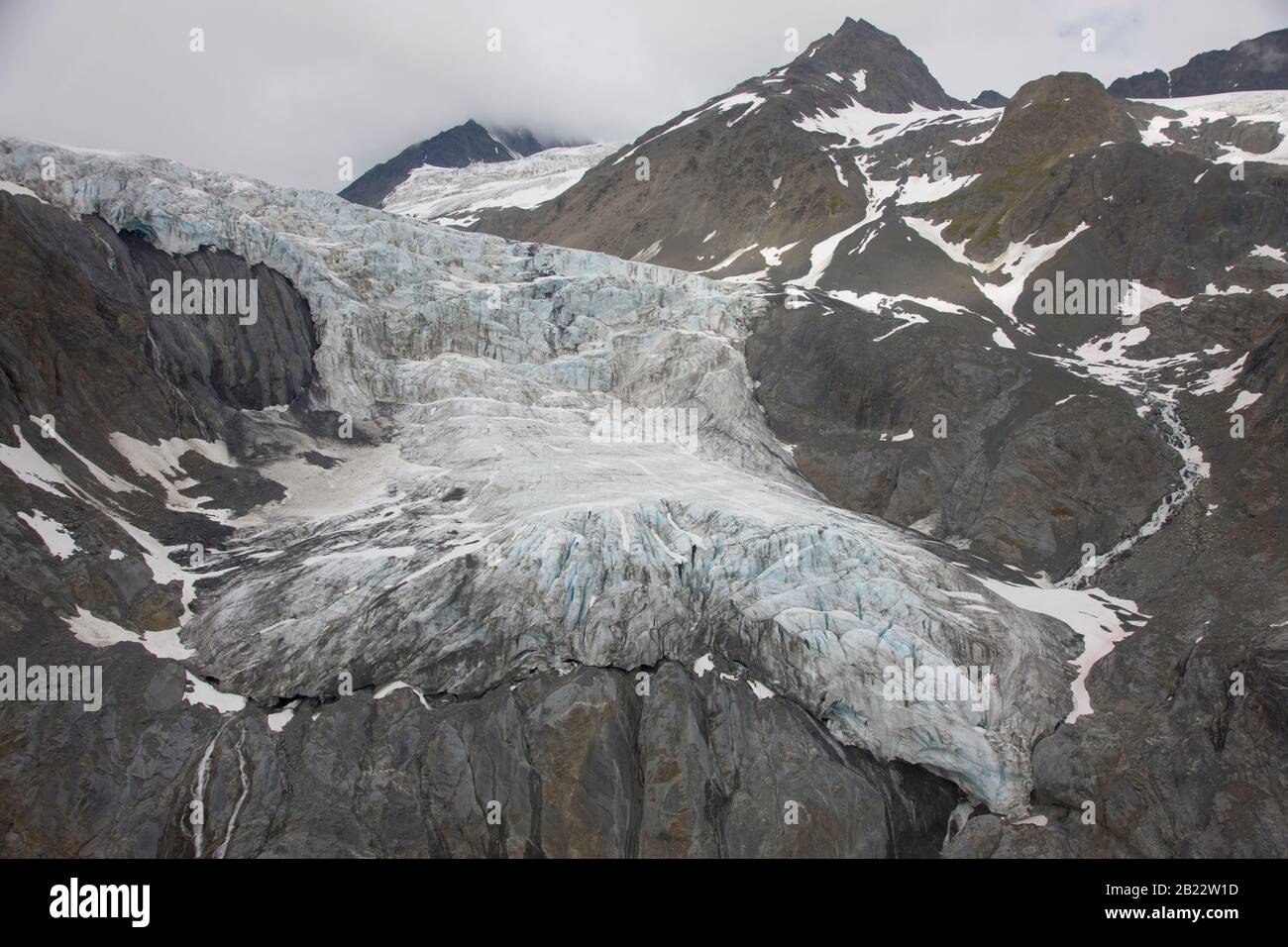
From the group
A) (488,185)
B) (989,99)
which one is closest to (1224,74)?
(989,99)

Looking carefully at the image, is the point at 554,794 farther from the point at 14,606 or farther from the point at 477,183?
the point at 477,183

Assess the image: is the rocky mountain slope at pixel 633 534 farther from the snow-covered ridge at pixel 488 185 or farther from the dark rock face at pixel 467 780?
the snow-covered ridge at pixel 488 185

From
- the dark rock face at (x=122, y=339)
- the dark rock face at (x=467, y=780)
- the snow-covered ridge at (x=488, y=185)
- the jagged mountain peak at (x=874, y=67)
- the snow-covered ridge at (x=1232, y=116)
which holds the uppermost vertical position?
the jagged mountain peak at (x=874, y=67)

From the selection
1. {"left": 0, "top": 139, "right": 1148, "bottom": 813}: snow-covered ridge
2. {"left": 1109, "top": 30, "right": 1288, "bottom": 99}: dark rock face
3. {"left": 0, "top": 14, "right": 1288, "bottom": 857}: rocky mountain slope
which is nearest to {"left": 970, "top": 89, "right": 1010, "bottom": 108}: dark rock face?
{"left": 1109, "top": 30, "right": 1288, "bottom": 99}: dark rock face

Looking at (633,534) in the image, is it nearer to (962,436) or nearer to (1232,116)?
(962,436)

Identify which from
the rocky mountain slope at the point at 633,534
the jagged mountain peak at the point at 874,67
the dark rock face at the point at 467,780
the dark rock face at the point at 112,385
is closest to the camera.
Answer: the dark rock face at the point at 467,780

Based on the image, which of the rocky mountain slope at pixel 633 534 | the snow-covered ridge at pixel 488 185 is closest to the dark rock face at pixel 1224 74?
the rocky mountain slope at pixel 633 534

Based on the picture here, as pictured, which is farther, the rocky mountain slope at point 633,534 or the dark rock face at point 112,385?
the dark rock face at point 112,385
